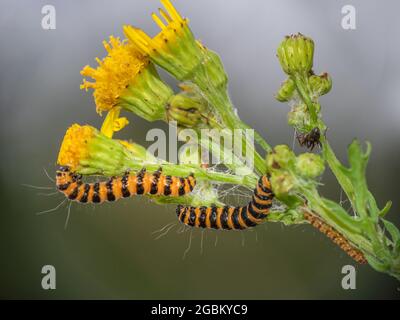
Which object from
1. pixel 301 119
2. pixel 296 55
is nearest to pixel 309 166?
pixel 301 119

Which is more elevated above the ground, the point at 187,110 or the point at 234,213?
the point at 187,110

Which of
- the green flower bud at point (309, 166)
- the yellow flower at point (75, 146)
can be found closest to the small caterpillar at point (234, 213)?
the green flower bud at point (309, 166)

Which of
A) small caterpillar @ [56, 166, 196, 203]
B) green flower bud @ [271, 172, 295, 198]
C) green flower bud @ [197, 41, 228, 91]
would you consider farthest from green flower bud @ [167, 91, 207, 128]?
green flower bud @ [271, 172, 295, 198]

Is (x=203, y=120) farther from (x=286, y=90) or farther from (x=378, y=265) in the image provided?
(x=378, y=265)

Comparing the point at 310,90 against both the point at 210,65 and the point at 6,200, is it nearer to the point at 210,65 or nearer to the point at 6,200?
the point at 210,65

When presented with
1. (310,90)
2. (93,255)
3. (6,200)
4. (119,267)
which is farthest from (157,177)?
(6,200)

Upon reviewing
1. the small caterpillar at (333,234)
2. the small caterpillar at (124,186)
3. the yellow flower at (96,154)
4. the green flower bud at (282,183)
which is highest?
the yellow flower at (96,154)

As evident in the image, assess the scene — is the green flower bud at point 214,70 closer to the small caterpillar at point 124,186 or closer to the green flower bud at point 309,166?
the small caterpillar at point 124,186
